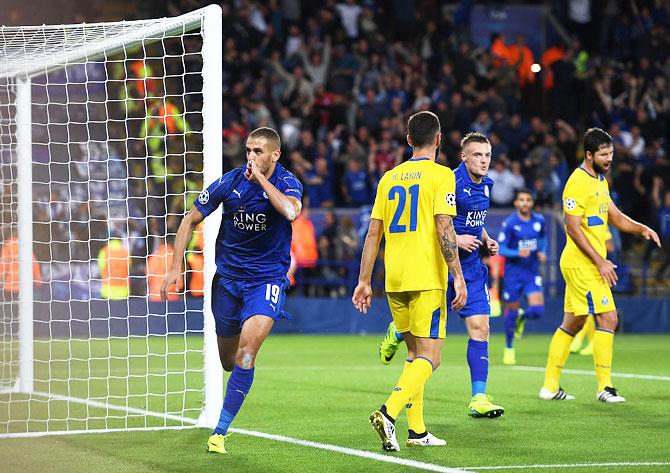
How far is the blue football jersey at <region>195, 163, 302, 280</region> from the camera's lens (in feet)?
25.5

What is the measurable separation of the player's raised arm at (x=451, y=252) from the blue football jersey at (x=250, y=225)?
1.00m

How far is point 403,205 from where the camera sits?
759 cm

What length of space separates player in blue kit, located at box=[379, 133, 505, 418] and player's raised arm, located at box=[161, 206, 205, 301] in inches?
87.2

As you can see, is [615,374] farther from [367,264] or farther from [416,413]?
[367,264]

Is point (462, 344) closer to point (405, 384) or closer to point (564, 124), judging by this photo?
point (564, 124)

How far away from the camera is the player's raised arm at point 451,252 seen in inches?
291

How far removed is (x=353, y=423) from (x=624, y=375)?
506cm

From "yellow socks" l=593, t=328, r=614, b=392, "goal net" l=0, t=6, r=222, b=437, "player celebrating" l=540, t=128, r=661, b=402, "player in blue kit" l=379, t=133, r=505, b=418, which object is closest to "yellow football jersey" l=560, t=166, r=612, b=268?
"player celebrating" l=540, t=128, r=661, b=402

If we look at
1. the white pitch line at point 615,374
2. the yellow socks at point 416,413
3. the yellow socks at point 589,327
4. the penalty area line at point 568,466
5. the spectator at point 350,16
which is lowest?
the white pitch line at point 615,374

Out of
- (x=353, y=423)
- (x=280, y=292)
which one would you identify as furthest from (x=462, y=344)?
(x=280, y=292)

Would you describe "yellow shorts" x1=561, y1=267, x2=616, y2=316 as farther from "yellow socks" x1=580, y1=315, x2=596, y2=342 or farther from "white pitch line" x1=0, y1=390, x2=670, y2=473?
"yellow socks" x1=580, y1=315, x2=596, y2=342

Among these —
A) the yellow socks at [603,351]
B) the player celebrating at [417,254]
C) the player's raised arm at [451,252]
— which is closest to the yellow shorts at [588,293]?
the yellow socks at [603,351]

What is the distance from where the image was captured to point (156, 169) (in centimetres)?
1944

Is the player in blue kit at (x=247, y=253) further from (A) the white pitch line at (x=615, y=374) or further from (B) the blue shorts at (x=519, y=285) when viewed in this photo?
(B) the blue shorts at (x=519, y=285)
